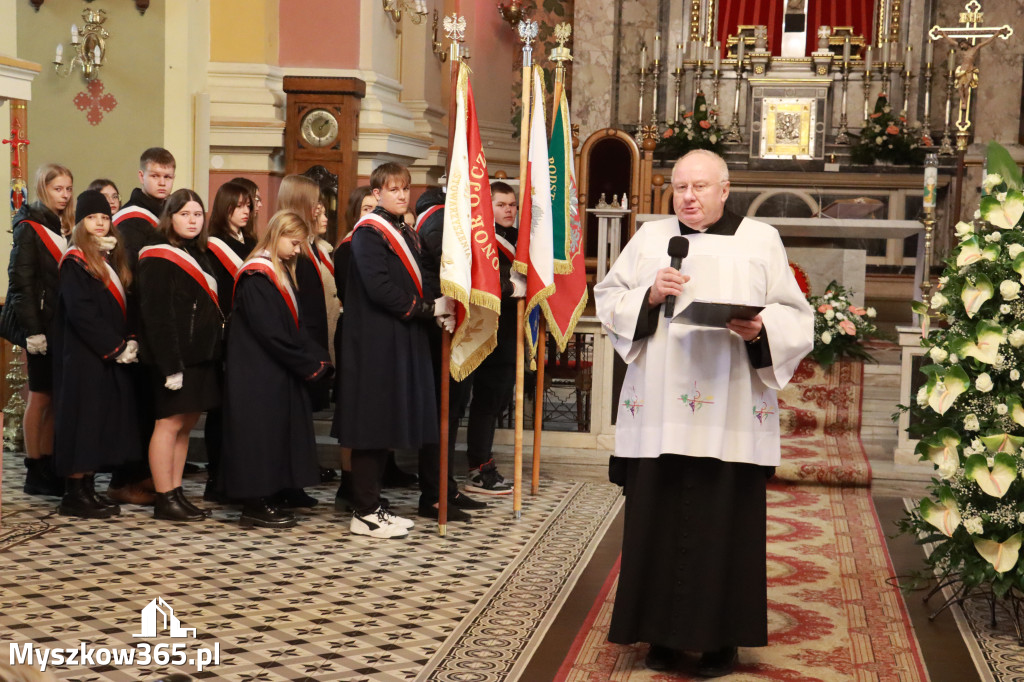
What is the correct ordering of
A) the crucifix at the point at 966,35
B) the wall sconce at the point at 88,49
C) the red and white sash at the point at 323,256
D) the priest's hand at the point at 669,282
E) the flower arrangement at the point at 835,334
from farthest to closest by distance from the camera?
the wall sconce at the point at 88,49 → the crucifix at the point at 966,35 → the flower arrangement at the point at 835,334 → the red and white sash at the point at 323,256 → the priest's hand at the point at 669,282

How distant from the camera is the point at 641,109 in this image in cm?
1505

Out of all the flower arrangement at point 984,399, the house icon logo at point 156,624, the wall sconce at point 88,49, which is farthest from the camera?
the wall sconce at point 88,49

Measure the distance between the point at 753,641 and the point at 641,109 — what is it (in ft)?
38.4

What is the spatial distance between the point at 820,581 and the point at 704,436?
5.57 ft

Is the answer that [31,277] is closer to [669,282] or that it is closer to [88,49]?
[669,282]

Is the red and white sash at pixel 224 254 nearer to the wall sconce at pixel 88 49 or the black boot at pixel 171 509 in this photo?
the black boot at pixel 171 509

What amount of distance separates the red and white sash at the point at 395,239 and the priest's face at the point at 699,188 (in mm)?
2131

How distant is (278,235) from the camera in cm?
593

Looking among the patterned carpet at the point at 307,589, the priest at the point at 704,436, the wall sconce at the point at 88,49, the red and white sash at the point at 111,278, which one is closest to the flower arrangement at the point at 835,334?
the patterned carpet at the point at 307,589

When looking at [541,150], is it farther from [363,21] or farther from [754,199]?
[754,199]

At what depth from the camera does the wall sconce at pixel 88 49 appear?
32.6 ft

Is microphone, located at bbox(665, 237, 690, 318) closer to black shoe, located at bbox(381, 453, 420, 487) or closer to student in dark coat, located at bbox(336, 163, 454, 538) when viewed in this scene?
student in dark coat, located at bbox(336, 163, 454, 538)

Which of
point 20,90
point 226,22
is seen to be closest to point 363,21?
point 226,22

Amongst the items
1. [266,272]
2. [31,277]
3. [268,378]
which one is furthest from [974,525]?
[31,277]
